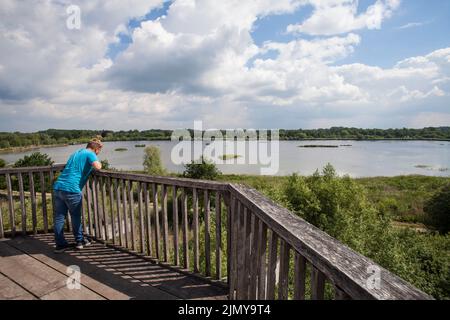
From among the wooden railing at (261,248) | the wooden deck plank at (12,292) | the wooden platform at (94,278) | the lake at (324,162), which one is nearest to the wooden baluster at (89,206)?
the wooden railing at (261,248)

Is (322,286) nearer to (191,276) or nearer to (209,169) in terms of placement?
(191,276)

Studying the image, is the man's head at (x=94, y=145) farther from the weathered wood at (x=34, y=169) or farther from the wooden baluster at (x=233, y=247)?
the wooden baluster at (x=233, y=247)

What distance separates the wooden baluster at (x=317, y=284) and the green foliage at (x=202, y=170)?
1027 inches

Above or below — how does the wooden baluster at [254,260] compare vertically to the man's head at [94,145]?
below

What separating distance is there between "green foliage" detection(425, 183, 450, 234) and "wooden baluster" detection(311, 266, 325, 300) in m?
26.8

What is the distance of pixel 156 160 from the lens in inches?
1754

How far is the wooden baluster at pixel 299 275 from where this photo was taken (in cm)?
145

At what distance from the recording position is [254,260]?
224 centimetres

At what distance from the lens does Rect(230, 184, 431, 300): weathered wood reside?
1008mm

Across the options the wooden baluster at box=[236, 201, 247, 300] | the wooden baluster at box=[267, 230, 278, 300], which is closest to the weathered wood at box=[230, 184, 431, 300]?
the wooden baluster at box=[267, 230, 278, 300]

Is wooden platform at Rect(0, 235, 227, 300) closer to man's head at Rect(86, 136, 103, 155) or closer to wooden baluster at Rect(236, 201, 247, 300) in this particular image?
wooden baluster at Rect(236, 201, 247, 300)
